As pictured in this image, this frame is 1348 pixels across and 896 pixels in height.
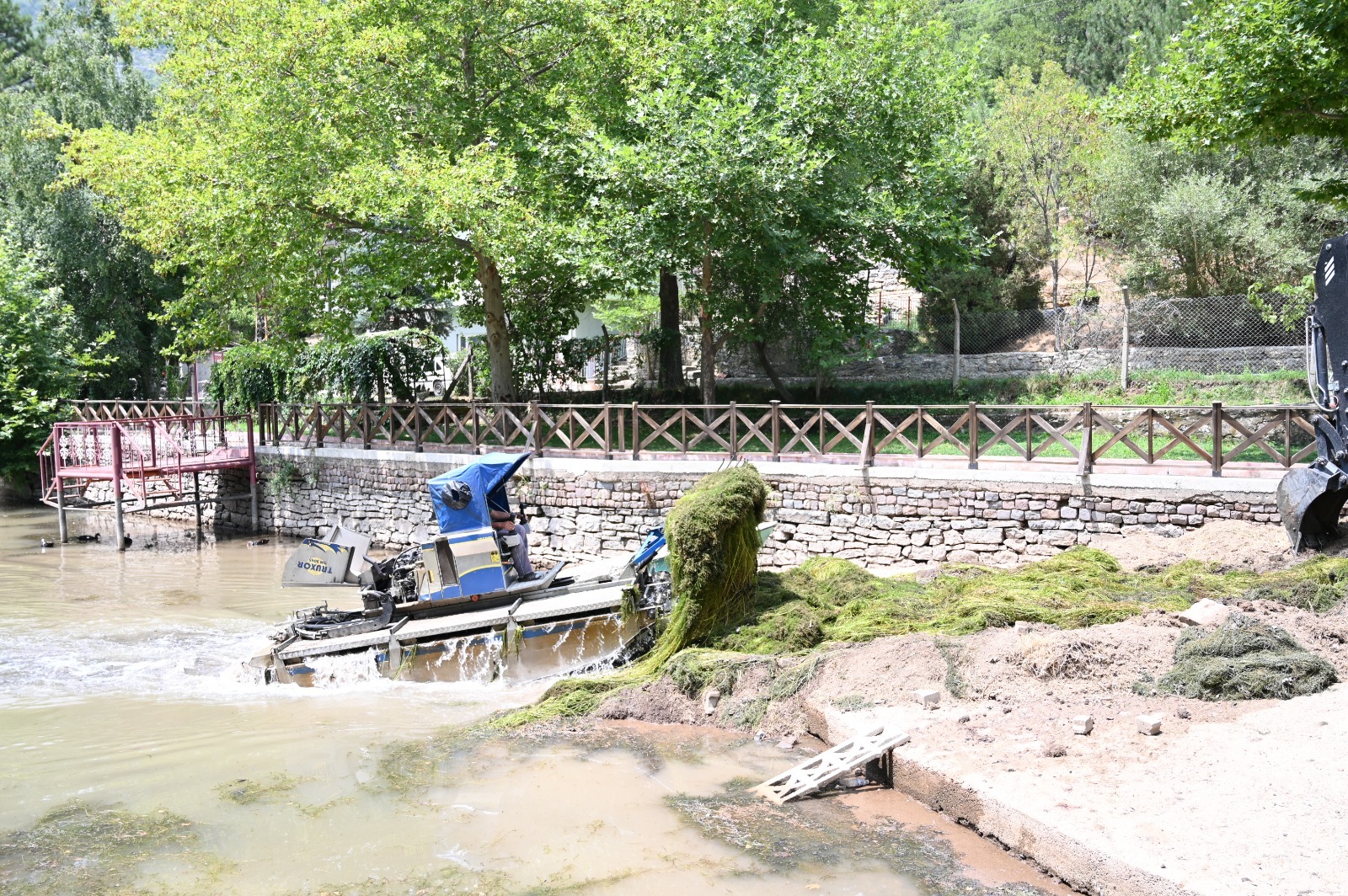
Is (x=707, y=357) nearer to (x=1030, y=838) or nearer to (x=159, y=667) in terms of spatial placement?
(x=159, y=667)

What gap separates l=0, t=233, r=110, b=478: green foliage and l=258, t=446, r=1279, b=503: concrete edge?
12.6 m

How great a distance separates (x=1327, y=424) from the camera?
10.2 m

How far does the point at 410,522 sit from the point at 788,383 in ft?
32.3

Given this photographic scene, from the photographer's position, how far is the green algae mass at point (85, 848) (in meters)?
6.11

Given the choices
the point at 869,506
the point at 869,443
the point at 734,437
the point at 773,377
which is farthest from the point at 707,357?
the point at 869,506

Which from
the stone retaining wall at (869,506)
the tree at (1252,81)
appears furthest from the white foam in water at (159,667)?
the tree at (1252,81)

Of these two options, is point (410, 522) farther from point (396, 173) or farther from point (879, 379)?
point (879, 379)

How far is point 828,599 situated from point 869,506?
11.5ft

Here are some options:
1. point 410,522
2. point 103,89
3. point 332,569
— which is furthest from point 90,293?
point 332,569

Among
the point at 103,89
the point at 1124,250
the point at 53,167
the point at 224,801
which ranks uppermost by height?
the point at 103,89

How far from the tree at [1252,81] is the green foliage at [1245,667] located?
22.6 ft

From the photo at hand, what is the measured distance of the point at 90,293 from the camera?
2855cm

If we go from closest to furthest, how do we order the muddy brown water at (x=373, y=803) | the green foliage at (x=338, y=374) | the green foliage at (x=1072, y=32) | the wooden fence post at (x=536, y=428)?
the muddy brown water at (x=373, y=803)
the wooden fence post at (x=536, y=428)
the green foliage at (x=338, y=374)
the green foliage at (x=1072, y=32)

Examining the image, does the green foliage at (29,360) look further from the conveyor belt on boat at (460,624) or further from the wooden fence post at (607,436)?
the conveyor belt on boat at (460,624)
